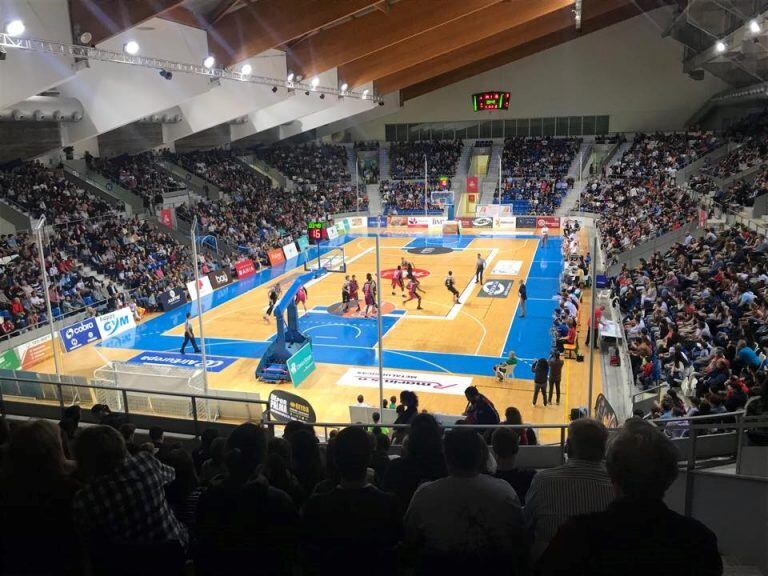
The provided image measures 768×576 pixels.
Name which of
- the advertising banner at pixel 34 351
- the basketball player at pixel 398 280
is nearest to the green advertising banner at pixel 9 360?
the advertising banner at pixel 34 351

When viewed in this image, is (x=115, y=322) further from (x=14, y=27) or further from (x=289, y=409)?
(x=289, y=409)

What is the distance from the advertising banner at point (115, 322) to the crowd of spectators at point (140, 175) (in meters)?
13.2

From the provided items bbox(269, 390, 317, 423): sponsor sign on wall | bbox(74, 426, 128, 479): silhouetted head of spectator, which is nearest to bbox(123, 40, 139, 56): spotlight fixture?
bbox(269, 390, 317, 423): sponsor sign on wall

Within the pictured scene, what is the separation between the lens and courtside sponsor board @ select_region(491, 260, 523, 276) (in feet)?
98.4

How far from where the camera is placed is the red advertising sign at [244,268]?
31983 millimetres

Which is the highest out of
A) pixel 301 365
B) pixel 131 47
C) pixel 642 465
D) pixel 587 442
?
pixel 131 47

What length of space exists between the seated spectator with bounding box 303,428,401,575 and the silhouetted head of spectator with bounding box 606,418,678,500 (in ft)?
3.58

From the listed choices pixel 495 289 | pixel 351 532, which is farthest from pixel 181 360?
pixel 351 532

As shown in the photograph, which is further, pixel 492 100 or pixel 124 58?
pixel 492 100

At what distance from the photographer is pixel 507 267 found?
31328 millimetres

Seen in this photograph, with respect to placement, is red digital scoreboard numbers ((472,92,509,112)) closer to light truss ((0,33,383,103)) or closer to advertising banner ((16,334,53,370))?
light truss ((0,33,383,103))

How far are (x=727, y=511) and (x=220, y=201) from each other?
124 feet

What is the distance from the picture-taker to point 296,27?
20.2 meters

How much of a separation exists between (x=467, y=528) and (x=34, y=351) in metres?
19.7
